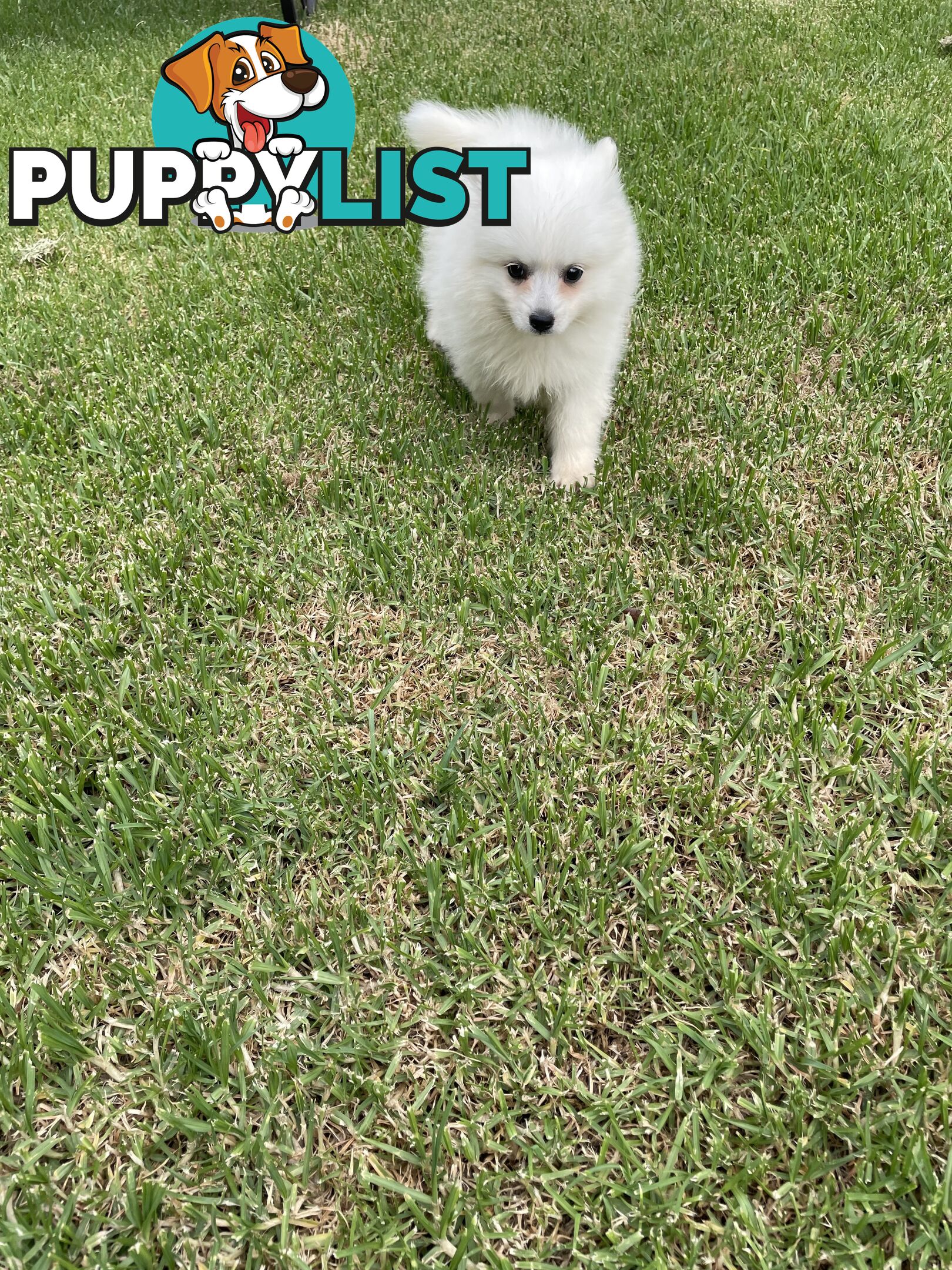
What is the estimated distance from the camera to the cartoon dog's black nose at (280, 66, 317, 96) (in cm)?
355

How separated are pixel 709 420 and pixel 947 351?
0.82 m

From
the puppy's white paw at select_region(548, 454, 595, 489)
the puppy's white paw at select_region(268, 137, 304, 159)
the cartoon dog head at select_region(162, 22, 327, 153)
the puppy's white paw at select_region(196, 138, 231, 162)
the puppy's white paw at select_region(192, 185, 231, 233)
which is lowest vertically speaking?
the puppy's white paw at select_region(548, 454, 595, 489)

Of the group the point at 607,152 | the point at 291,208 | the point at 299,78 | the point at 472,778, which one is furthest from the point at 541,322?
the point at 299,78

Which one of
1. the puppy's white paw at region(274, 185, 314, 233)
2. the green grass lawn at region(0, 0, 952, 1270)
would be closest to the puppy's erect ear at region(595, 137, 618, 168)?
the green grass lawn at region(0, 0, 952, 1270)

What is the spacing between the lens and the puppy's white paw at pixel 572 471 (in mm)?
2201

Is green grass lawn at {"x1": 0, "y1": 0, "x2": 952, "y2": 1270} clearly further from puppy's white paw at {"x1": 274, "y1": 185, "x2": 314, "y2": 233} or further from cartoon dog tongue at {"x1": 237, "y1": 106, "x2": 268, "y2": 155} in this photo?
cartoon dog tongue at {"x1": 237, "y1": 106, "x2": 268, "y2": 155}

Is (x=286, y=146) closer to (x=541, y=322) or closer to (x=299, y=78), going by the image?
(x=299, y=78)

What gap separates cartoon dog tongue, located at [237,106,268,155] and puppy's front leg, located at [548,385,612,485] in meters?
2.17

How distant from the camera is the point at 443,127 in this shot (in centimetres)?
209

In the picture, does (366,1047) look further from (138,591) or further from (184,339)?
(184,339)

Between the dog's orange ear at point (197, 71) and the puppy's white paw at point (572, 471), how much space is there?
108 inches

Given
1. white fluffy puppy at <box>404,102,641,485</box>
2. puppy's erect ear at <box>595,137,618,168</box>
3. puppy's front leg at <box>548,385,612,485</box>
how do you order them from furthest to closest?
puppy's front leg at <box>548,385,612,485</box> < puppy's erect ear at <box>595,137,618,168</box> < white fluffy puppy at <box>404,102,641,485</box>

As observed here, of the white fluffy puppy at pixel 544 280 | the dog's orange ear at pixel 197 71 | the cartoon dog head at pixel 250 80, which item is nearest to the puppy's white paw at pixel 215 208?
the cartoon dog head at pixel 250 80

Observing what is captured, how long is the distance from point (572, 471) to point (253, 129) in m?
2.39
